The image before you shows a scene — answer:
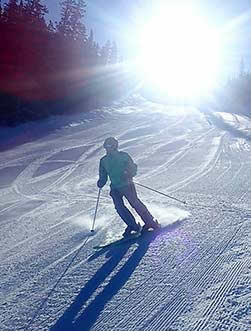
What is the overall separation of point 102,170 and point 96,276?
2066 mm

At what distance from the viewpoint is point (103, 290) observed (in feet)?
14.8

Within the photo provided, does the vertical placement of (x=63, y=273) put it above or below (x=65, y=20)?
below

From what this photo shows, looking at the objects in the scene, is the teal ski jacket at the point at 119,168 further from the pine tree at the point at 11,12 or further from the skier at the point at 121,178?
the pine tree at the point at 11,12

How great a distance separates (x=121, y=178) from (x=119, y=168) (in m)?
0.18

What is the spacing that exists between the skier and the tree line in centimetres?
2245

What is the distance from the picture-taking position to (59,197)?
9.69 m

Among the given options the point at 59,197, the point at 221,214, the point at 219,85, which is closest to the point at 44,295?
the point at 221,214

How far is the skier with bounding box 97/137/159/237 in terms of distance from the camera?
6.20 m

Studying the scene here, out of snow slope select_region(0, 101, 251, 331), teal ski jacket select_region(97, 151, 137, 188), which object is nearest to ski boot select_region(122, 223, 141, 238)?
snow slope select_region(0, 101, 251, 331)

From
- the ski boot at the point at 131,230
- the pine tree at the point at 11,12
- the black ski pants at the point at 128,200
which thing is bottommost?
the ski boot at the point at 131,230

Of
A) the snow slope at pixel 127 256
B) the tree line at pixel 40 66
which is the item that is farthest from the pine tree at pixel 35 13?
the snow slope at pixel 127 256

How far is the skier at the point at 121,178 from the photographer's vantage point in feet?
20.3

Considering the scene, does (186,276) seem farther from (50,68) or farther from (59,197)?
(50,68)

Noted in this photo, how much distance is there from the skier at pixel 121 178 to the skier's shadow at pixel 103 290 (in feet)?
1.52
